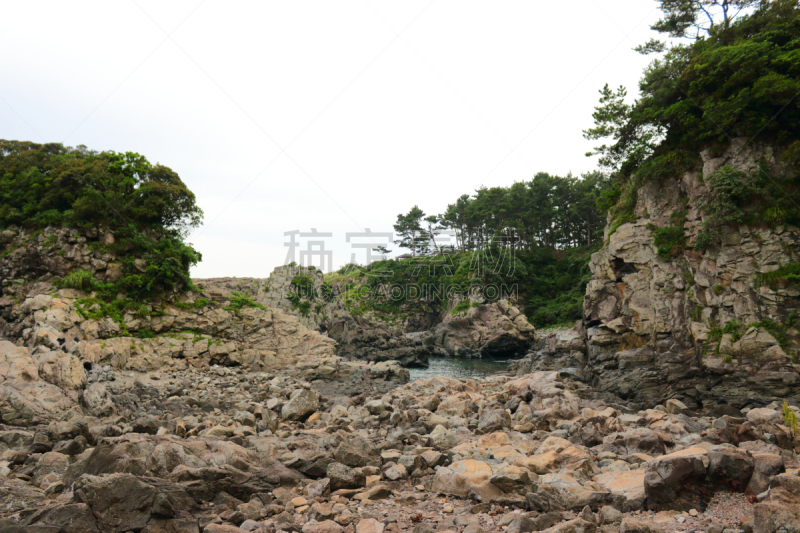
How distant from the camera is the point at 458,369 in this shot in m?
33.8

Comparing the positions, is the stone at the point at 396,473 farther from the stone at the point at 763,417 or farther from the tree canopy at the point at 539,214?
the tree canopy at the point at 539,214

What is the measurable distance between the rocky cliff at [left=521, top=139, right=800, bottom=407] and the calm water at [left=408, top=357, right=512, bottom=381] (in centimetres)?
1093

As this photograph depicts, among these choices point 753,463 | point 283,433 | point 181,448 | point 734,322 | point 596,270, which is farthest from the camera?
point 596,270

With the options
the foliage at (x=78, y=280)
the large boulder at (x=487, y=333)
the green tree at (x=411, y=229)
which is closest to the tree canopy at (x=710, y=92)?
the large boulder at (x=487, y=333)

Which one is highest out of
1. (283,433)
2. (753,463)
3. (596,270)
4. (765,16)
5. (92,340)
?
(765,16)

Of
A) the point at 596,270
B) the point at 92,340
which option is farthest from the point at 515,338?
the point at 92,340

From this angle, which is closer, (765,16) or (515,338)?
(765,16)

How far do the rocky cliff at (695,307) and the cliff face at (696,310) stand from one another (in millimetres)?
38

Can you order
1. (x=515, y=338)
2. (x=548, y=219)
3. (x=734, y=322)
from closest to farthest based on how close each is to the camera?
1. (x=734, y=322)
2. (x=515, y=338)
3. (x=548, y=219)

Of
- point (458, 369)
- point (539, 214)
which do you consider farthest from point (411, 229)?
point (458, 369)

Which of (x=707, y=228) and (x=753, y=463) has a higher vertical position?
(x=707, y=228)

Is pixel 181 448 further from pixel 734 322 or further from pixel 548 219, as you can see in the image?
pixel 548 219

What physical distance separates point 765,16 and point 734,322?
13.5 m

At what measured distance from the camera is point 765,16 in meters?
17.1
